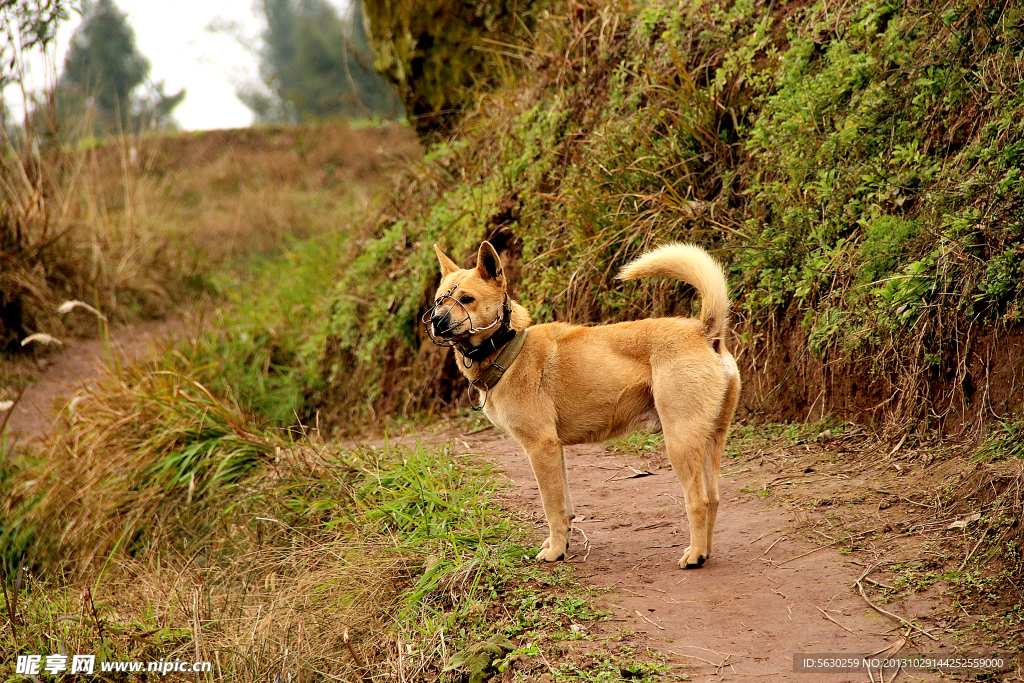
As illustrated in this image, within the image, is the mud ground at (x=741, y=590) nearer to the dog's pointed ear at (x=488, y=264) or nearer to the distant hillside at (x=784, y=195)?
the distant hillside at (x=784, y=195)

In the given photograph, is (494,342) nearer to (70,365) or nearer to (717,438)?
(717,438)

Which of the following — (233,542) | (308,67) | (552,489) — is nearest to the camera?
(552,489)

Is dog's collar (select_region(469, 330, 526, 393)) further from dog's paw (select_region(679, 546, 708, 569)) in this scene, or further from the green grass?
the green grass

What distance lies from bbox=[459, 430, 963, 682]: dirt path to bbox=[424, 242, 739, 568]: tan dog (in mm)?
215

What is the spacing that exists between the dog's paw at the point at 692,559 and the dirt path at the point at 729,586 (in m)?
0.04

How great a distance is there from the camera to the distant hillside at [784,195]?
464 cm

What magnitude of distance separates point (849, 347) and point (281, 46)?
43.0 metres

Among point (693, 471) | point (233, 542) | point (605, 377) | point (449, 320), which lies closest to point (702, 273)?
point (605, 377)

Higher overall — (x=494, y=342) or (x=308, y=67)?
(x=308, y=67)

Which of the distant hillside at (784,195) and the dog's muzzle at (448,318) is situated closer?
the dog's muzzle at (448,318)

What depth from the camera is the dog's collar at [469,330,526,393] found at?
403 centimetres

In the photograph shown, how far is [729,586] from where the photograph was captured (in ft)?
11.9

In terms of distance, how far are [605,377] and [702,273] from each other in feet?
2.39

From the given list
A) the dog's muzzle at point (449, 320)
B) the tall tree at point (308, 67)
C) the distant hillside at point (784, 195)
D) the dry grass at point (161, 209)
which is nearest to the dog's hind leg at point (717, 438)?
Answer: the dog's muzzle at point (449, 320)
